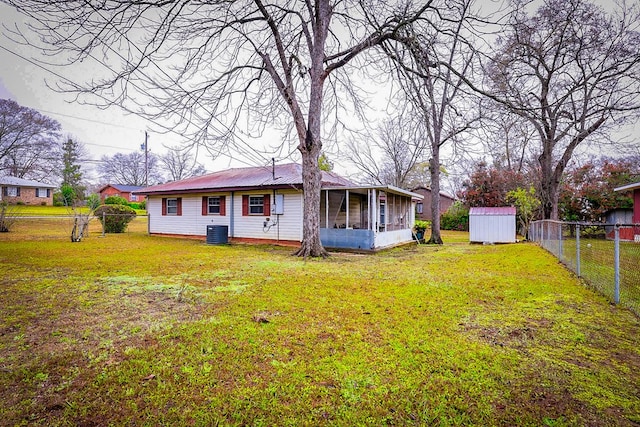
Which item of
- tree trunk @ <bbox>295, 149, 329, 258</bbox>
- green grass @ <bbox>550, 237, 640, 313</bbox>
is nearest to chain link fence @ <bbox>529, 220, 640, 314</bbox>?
green grass @ <bbox>550, 237, 640, 313</bbox>

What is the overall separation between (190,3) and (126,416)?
693 centimetres

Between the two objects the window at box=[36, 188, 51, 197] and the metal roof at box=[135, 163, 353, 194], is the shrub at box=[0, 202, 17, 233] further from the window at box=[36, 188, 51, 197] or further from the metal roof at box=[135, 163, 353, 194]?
the window at box=[36, 188, 51, 197]

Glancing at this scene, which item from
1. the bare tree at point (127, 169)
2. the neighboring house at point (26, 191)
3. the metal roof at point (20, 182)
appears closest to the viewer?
the metal roof at point (20, 182)

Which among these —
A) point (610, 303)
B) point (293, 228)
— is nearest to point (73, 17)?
point (610, 303)

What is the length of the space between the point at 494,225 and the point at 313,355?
15215mm

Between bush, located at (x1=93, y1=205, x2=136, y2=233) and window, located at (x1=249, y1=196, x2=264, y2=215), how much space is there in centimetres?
880

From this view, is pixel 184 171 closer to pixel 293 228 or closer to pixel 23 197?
pixel 23 197

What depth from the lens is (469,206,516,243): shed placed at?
1516 centimetres

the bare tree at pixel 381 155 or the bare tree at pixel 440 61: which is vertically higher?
the bare tree at pixel 381 155

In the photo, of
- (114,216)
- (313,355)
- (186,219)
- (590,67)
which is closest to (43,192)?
(114,216)

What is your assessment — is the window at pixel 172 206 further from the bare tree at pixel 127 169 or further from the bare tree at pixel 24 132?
the bare tree at pixel 127 169

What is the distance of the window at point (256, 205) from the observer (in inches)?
547

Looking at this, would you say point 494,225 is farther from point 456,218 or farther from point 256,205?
point 456,218

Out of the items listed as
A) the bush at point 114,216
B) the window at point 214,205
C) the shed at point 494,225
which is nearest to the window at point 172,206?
the window at point 214,205
